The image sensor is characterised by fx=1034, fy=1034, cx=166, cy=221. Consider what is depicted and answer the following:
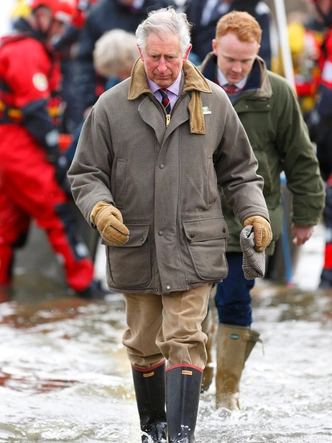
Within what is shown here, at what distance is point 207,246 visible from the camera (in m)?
4.46

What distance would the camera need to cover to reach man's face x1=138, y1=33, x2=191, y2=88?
4320 mm

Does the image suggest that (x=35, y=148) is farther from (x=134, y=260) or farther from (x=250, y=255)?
(x=250, y=255)

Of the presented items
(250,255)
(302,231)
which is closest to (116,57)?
(302,231)

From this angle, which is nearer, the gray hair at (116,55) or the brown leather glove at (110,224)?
the brown leather glove at (110,224)

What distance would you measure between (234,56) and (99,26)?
4360 mm

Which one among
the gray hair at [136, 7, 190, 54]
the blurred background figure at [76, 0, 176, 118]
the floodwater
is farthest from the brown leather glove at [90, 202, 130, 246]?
the blurred background figure at [76, 0, 176, 118]

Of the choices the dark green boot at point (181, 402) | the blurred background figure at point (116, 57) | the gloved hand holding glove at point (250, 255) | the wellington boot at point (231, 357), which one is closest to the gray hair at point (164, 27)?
the gloved hand holding glove at point (250, 255)

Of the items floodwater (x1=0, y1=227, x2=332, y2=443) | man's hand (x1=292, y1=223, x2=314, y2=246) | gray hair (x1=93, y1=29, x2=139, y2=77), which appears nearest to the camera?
floodwater (x1=0, y1=227, x2=332, y2=443)

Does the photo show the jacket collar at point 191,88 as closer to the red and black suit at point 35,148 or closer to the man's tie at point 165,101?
the man's tie at point 165,101

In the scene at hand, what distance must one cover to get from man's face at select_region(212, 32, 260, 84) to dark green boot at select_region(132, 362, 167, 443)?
153cm

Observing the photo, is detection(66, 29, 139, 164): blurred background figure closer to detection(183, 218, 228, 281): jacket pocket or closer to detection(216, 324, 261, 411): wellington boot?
detection(216, 324, 261, 411): wellington boot

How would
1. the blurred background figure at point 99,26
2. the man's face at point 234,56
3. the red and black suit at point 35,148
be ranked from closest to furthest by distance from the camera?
the man's face at point 234,56, the red and black suit at point 35,148, the blurred background figure at point 99,26

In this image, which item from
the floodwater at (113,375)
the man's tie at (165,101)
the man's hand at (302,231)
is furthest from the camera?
the man's hand at (302,231)

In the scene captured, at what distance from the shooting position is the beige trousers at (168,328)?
438 cm
